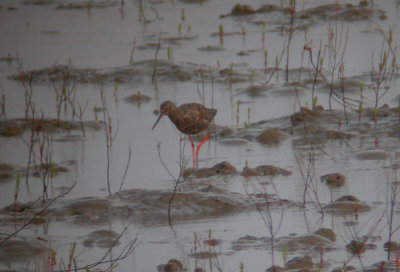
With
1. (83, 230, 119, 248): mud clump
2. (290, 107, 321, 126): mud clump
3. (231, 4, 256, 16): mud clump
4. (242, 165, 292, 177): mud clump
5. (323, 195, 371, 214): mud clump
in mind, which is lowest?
(83, 230, 119, 248): mud clump

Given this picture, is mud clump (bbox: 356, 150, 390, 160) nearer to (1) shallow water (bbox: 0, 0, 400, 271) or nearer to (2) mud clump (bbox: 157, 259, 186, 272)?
(1) shallow water (bbox: 0, 0, 400, 271)

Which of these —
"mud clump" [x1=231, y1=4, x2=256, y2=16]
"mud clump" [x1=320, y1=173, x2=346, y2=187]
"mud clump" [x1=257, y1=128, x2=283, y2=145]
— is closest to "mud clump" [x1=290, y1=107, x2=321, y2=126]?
"mud clump" [x1=257, y1=128, x2=283, y2=145]

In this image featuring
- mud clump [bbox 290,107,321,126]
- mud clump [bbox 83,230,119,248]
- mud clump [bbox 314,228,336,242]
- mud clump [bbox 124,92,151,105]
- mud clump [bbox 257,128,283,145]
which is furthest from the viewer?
mud clump [bbox 124,92,151,105]

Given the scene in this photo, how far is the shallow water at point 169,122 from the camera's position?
6797mm

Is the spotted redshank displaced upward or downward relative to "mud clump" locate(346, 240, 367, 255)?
upward

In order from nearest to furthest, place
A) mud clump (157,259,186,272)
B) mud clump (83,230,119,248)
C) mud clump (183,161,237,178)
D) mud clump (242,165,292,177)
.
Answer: mud clump (157,259,186,272) < mud clump (83,230,119,248) < mud clump (242,165,292,177) < mud clump (183,161,237,178)

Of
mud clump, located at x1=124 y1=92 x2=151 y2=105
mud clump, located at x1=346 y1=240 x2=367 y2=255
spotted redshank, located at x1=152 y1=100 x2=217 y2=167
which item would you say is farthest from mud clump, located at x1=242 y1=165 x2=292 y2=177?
mud clump, located at x1=124 y1=92 x2=151 y2=105

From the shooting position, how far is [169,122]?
11.4m

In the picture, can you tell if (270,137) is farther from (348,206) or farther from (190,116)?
(348,206)

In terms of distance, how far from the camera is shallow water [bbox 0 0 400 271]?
6797mm

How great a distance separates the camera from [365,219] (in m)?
6.86

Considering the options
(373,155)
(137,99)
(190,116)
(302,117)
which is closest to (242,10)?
(137,99)

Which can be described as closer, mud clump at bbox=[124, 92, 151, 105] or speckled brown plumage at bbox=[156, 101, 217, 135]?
speckled brown plumage at bbox=[156, 101, 217, 135]

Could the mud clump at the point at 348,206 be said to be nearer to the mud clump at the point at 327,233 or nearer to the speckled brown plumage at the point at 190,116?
the mud clump at the point at 327,233
